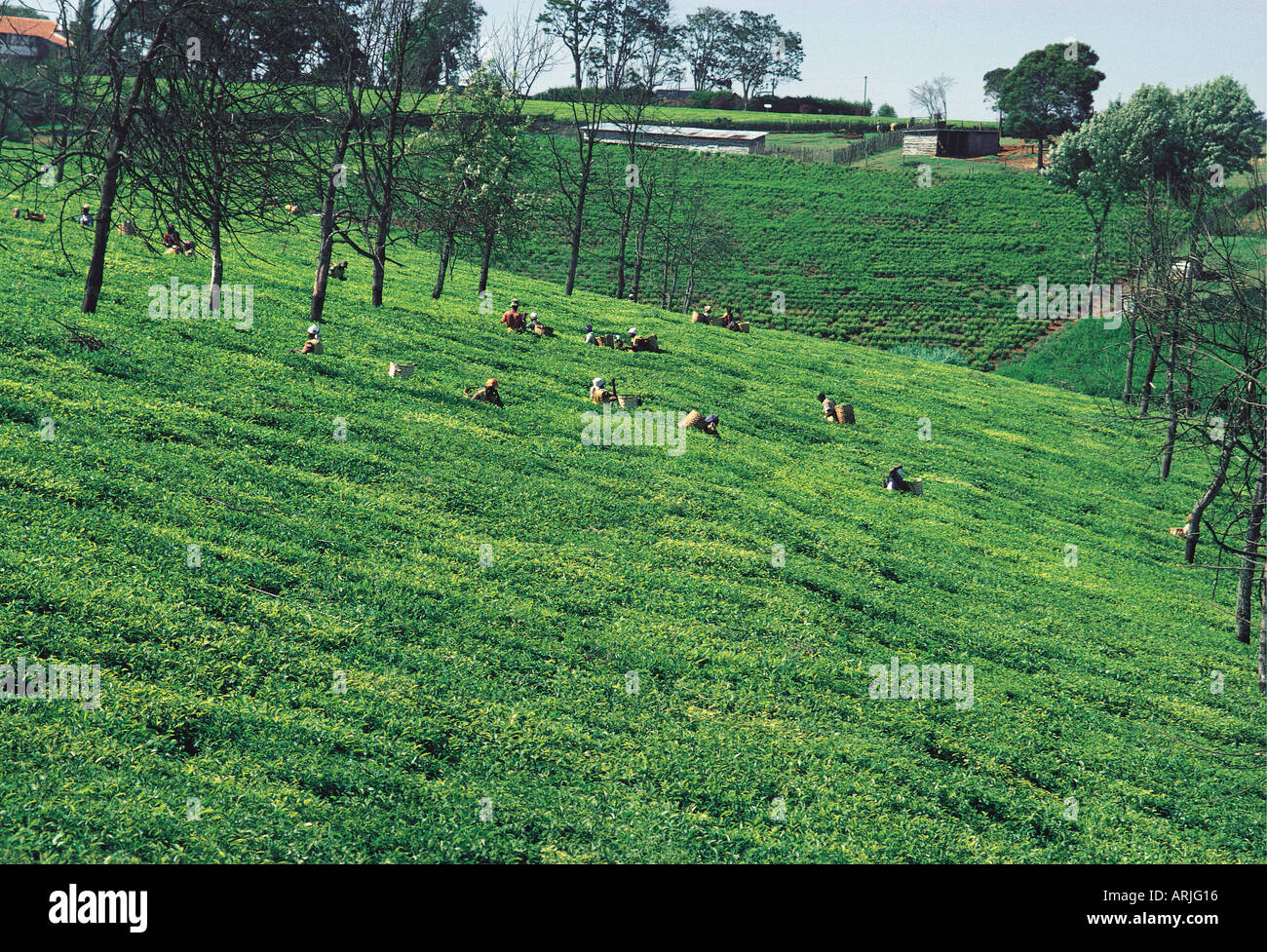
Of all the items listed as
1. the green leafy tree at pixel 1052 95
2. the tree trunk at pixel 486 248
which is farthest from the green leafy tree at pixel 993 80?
the tree trunk at pixel 486 248

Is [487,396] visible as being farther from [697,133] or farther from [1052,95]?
[1052,95]

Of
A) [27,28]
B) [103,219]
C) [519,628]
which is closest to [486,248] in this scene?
[103,219]

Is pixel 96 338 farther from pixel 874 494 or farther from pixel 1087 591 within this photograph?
pixel 1087 591

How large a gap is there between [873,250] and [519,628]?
234 ft

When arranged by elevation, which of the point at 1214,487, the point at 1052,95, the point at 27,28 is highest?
the point at 1052,95

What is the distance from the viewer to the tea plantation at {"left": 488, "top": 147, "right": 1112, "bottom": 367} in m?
64.1

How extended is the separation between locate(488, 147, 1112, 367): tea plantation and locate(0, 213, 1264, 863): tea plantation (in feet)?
118

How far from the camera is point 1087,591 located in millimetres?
21219

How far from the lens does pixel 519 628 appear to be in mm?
13164

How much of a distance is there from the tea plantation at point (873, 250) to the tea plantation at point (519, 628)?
36.0m

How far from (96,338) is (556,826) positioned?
15731 mm

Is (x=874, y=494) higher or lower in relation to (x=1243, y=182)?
lower

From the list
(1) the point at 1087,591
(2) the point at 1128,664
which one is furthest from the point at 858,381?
(2) the point at 1128,664

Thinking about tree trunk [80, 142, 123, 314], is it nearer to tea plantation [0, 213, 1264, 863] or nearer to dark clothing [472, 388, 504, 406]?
tea plantation [0, 213, 1264, 863]
